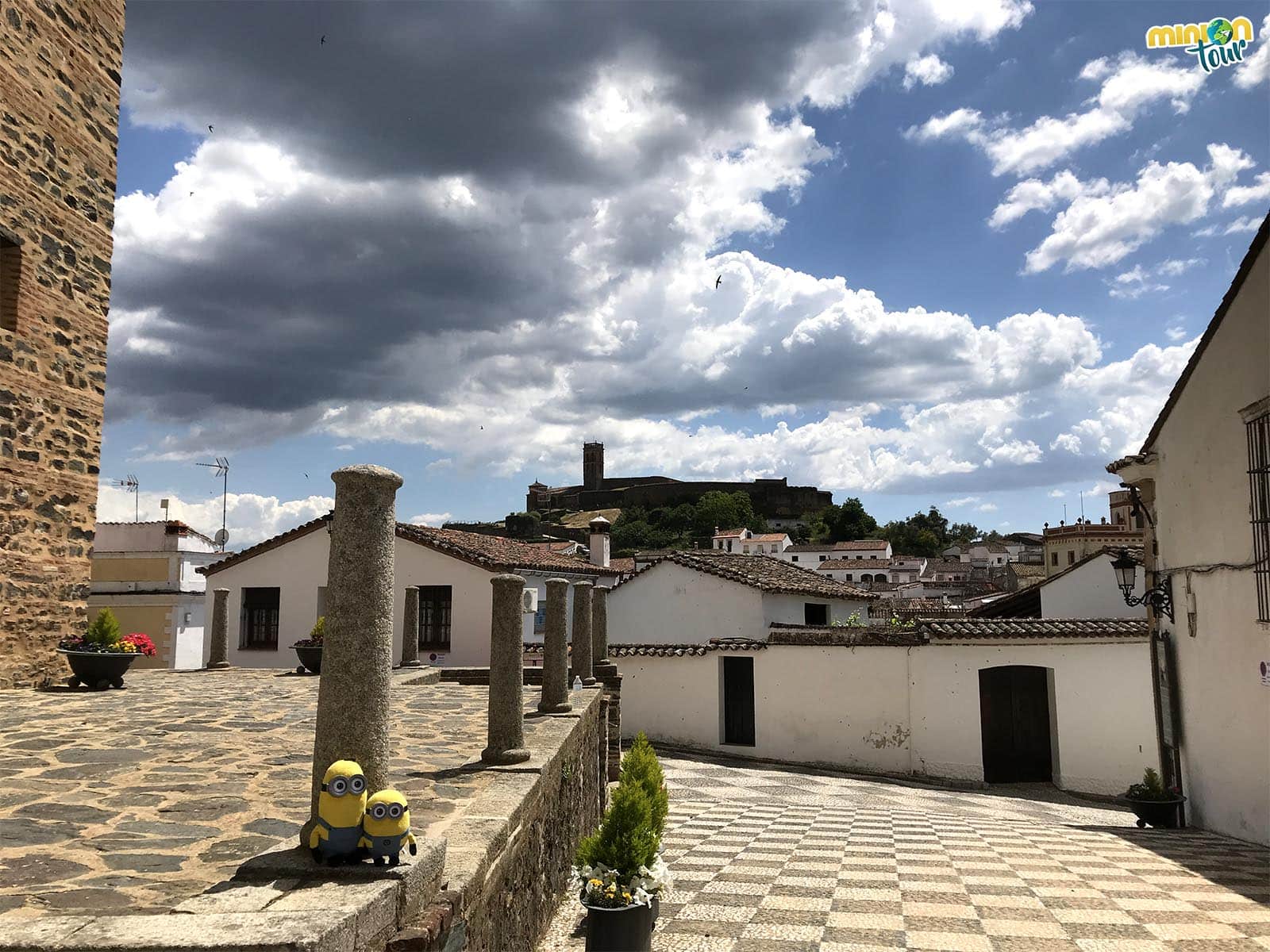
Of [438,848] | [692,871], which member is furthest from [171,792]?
[692,871]

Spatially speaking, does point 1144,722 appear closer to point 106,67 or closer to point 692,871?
point 692,871

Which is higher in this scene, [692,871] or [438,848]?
[438,848]

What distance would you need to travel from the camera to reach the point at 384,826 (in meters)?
2.76

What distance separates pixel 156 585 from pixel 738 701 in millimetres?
14791

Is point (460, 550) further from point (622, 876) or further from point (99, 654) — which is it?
point (622, 876)

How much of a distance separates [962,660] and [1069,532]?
28952 millimetres

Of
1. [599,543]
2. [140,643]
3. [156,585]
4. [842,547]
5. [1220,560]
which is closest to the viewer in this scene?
[1220,560]

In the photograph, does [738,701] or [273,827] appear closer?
[273,827]

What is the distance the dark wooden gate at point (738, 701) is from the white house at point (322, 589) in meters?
4.69

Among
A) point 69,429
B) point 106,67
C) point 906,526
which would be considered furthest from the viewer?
point 906,526

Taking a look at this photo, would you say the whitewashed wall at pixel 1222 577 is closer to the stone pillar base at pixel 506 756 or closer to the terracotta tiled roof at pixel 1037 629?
the terracotta tiled roof at pixel 1037 629

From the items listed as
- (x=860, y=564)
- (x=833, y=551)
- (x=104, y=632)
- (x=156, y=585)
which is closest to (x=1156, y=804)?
(x=104, y=632)

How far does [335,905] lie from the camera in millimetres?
2438

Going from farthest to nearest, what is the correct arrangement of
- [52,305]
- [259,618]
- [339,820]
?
[259,618], [52,305], [339,820]
